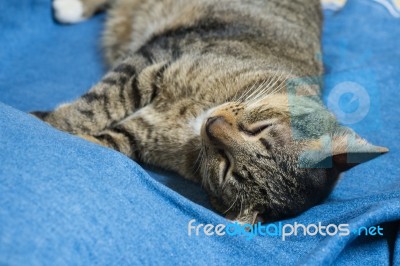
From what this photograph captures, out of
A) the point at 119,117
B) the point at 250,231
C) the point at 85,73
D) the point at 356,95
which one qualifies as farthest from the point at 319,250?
the point at 85,73

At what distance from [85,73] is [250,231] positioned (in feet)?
4.61

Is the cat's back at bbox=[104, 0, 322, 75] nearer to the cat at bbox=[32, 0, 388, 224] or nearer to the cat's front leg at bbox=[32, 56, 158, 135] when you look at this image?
the cat at bbox=[32, 0, 388, 224]

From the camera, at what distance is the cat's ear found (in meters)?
1.53

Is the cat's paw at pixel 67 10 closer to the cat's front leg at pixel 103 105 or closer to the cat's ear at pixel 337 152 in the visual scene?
the cat's front leg at pixel 103 105

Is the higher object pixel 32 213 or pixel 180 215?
pixel 32 213

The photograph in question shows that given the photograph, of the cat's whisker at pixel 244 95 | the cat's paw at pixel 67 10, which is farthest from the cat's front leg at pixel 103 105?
the cat's paw at pixel 67 10

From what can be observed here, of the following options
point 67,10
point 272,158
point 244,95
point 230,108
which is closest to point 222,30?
point 244,95

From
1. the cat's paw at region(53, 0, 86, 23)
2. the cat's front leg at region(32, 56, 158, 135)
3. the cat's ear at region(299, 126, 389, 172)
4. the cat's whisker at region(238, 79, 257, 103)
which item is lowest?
the cat's ear at region(299, 126, 389, 172)

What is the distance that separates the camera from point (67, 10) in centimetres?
266

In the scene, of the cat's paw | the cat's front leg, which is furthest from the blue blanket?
the cat's paw

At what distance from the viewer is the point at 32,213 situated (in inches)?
42.6

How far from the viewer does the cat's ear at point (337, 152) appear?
1526 millimetres

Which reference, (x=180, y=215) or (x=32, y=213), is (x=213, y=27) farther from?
(x=32, y=213)

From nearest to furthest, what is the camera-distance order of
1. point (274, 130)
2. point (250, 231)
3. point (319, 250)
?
1. point (319, 250)
2. point (250, 231)
3. point (274, 130)
